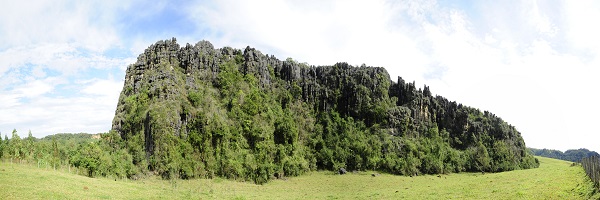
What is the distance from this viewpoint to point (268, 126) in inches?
3570

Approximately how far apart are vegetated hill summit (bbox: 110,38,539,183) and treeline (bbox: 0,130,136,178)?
12.7 feet

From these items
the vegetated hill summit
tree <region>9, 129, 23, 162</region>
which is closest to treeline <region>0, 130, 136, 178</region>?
tree <region>9, 129, 23, 162</region>

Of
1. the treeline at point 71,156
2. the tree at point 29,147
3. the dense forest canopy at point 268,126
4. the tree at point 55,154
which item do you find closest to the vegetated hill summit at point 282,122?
the dense forest canopy at point 268,126

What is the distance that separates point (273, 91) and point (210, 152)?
33873 mm

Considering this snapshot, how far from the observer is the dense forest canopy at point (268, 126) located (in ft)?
234

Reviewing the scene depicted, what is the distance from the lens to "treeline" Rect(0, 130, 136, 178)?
60.9m

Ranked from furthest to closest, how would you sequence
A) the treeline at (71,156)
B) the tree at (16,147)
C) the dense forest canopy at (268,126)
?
the dense forest canopy at (268,126), the tree at (16,147), the treeline at (71,156)

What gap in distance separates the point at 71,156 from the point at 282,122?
4730 cm

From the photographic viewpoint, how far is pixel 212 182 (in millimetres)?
71000

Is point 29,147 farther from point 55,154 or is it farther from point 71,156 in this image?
point 71,156

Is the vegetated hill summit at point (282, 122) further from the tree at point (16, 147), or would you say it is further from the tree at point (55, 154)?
the tree at point (16, 147)

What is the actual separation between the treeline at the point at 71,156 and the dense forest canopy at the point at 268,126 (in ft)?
0.81

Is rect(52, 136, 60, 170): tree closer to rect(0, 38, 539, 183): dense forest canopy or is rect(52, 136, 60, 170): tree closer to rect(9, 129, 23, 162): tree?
rect(0, 38, 539, 183): dense forest canopy

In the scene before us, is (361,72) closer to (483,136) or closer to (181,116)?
(483,136)
